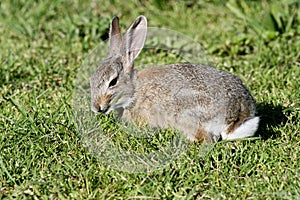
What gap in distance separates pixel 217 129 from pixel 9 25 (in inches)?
142

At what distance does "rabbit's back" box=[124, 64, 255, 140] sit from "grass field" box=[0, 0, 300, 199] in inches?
7.4

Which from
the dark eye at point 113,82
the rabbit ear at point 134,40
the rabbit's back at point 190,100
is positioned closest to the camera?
the rabbit's back at point 190,100

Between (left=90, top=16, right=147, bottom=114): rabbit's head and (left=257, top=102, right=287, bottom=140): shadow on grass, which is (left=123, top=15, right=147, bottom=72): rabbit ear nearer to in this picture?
(left=90, top=16, right=147, bottom=114): rabbit's head

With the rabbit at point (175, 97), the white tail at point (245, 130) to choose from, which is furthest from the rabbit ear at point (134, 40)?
the white tail at point (245, 130)

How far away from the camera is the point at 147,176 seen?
4090mm

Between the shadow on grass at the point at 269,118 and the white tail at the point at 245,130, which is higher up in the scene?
the white tail at the point at 245,130

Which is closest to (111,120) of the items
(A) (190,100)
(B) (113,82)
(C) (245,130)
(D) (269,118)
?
(B) (113,82)

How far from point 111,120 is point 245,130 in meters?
1.04

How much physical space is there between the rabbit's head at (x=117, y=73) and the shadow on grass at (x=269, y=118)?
1.07m

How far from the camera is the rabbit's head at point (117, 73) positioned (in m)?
4.62

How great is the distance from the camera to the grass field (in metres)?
4.03

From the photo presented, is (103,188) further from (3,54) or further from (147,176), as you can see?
(3,54)

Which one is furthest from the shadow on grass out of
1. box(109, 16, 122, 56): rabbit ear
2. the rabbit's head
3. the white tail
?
box(109, 16, 122, 56): rabbit ear

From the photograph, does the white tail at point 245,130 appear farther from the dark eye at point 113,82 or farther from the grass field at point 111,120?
the dark eye at point 113,82
